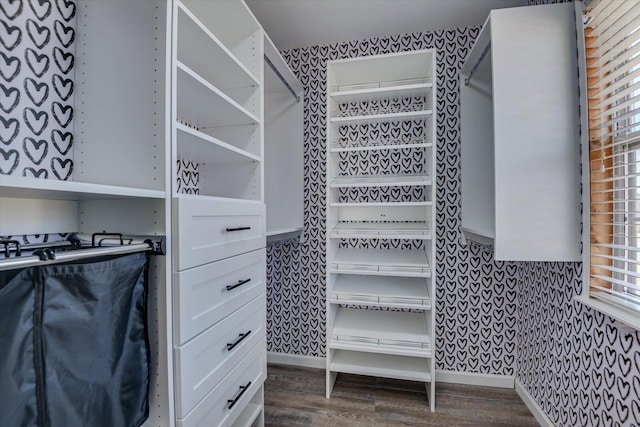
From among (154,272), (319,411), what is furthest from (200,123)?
(319,411)

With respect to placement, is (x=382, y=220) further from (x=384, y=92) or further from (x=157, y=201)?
(x=157, y=201)

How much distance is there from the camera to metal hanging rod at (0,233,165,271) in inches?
25.7

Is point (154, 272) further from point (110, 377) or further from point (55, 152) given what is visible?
point (55, 152)

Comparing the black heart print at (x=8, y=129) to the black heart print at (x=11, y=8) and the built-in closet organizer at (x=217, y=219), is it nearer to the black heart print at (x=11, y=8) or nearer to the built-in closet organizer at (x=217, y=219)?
the black heart print at (x=11, y=8)

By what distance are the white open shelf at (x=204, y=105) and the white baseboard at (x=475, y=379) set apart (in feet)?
7.29

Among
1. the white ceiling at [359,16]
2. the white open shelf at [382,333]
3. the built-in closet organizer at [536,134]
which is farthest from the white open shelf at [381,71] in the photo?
the white open shelf at [382,333]

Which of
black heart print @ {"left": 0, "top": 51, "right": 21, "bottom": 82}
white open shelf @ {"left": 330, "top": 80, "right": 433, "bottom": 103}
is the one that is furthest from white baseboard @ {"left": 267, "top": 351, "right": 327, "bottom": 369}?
black heart print @ {"left": 0, "top": 51, "right": 21, "bottom": 82}

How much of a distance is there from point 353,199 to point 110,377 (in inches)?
74.1

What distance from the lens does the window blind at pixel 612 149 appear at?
1.21 meters

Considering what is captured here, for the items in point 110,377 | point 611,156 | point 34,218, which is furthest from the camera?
point 611,156

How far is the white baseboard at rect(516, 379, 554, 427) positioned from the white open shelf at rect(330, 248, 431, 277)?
1006 millimetres

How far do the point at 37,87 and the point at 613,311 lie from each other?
2243 millimetres

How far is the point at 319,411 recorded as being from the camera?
192 centimetres

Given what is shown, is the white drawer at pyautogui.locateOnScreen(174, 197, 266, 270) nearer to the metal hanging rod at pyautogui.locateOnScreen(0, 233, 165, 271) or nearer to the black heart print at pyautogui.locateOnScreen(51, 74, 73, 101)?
the metal hanging rod at pyautogui.locateOnScreen(0, 233, 165, 271)
